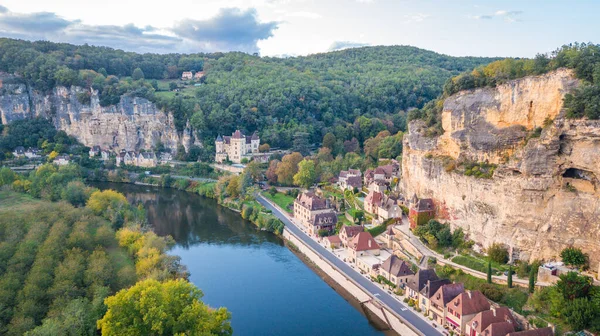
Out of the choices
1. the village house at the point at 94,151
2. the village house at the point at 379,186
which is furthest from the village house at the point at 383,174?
the village house at the point at 94,151

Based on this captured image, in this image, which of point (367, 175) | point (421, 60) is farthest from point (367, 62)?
point (367, 175)

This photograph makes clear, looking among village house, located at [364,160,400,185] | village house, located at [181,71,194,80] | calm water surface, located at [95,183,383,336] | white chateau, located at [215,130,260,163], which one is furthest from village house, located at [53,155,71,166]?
village house, located at [364,160,400,185]

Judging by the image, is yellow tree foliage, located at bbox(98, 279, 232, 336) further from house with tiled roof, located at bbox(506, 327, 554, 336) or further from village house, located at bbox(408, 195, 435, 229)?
village house, located at bbox(408, 195, 435, 229)

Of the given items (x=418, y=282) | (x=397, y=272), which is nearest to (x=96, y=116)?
(x=397, y=272)

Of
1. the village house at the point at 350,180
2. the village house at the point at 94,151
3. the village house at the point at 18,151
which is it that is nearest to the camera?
the village house at the point at 350,180

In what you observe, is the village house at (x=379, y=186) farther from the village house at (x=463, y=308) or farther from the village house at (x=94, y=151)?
the village house at (x=94, y=151)

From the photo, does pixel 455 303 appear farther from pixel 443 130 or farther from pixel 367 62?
pixel 367 62
